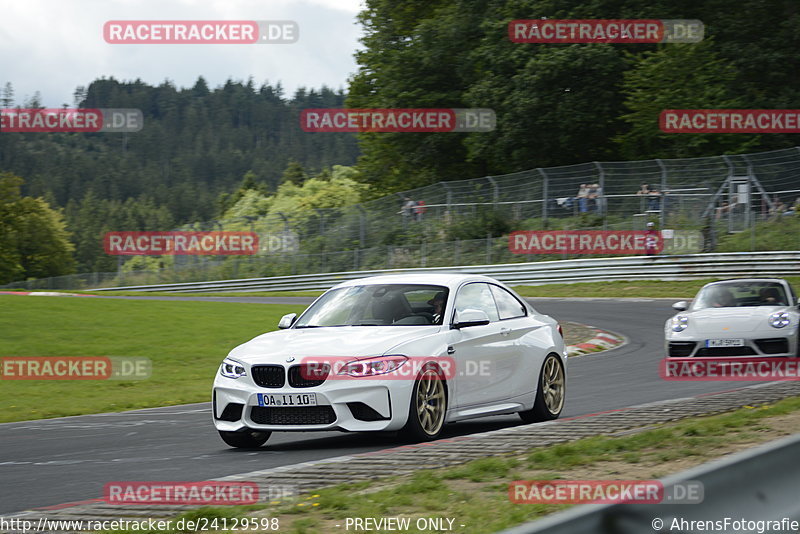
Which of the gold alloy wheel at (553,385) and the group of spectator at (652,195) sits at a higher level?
the group of spectator at (652,195)

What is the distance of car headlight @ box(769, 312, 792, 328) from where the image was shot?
14688 mm

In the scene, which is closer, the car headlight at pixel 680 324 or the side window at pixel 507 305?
the side window at pixel 507 305

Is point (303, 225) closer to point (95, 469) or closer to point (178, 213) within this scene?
point (95, 469)

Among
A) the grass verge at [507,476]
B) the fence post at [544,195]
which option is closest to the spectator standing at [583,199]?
the fence post at [544,195]

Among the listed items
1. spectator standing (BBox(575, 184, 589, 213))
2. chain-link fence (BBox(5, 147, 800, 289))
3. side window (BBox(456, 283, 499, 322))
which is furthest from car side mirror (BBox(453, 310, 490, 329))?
spectator standing (BBox(575, 184, 589, 213))

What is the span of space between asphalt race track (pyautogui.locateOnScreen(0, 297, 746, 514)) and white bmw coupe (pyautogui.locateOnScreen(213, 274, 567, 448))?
31 centimetres

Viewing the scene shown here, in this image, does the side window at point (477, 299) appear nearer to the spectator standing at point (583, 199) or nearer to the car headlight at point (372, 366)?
the car headlight at point (372, 366)

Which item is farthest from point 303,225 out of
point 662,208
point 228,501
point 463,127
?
point 228,501

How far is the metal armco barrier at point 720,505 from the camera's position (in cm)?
271

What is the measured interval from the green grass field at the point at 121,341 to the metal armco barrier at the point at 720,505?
10973 mm

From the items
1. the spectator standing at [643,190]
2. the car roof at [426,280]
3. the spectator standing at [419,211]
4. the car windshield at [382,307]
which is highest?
the spectator standing at [643,190]

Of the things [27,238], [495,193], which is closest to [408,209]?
[495,193]

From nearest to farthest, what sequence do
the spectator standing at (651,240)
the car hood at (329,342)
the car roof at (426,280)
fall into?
the car hood at (329,342)
the car roof at (426,280)
the spectator standing at (651,240)

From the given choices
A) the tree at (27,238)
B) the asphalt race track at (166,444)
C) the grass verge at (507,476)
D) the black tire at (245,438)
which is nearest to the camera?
the grass verge at (507,476)
